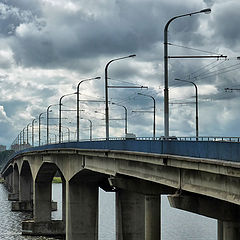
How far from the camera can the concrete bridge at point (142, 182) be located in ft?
88.0

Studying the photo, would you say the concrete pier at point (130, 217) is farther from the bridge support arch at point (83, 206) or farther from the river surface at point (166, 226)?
the river surface at point (166, 226)

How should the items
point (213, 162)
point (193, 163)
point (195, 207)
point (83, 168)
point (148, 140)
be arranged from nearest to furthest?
point (213, 162) → point (193, 163) → point (195, 207) → point (148, 140) → point (83, 168)

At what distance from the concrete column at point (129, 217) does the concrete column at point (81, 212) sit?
15.4 ft

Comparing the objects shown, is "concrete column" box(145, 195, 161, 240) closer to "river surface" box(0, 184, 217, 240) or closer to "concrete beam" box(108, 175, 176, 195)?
"concrete beam" box(108, 175, 176, 195)

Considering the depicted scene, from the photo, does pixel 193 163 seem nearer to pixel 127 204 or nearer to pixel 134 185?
pixel 134 185

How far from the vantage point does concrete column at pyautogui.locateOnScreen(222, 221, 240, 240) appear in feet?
104

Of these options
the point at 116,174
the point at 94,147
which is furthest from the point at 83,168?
the point at 116,174

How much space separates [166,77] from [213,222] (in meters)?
58.3

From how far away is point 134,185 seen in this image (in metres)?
44.7

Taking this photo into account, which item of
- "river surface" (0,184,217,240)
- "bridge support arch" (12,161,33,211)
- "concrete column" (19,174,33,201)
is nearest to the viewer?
"river surface" (0,184,217,240)

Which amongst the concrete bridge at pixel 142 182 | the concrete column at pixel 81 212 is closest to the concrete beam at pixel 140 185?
the concrete bridge at pixel 142 182

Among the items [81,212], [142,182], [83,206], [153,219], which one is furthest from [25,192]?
[153,219]

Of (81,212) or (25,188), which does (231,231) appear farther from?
(25,188)

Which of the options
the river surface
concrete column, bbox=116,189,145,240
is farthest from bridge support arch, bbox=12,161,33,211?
concrete column, bbox=116,189,145,240
